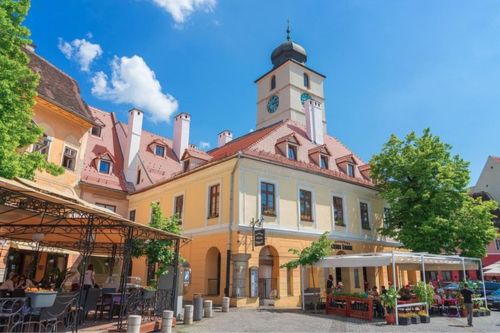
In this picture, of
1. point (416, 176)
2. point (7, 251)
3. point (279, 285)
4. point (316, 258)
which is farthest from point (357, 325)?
point (7, 251)

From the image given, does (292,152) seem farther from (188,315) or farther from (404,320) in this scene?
(188,315)

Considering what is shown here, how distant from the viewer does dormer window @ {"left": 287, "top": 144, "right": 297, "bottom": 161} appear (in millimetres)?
23781

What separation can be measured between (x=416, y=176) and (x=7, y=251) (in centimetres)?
2369

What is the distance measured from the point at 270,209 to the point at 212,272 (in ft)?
→ 16.7

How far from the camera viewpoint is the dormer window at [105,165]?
27295 mm

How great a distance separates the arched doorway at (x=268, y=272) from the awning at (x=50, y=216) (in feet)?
29.3

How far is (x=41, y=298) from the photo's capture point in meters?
8.02

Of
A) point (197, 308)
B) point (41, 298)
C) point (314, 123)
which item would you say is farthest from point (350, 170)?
point (41, 298)

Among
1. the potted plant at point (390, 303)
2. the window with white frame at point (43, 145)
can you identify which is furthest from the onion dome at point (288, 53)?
the potted plant at point (390, 303)

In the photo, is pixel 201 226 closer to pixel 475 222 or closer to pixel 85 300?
pixel 85 300

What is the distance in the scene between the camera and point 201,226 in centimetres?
2220

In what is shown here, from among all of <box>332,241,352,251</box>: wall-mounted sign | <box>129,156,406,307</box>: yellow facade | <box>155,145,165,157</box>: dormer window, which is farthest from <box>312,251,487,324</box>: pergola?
<box>155,145,165,157</box>: dormer window

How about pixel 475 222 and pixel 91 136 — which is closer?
pixel 475 222

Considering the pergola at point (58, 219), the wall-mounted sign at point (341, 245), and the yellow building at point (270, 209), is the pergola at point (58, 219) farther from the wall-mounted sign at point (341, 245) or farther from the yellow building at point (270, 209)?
the wall-mounted sign at point (341, 245)
